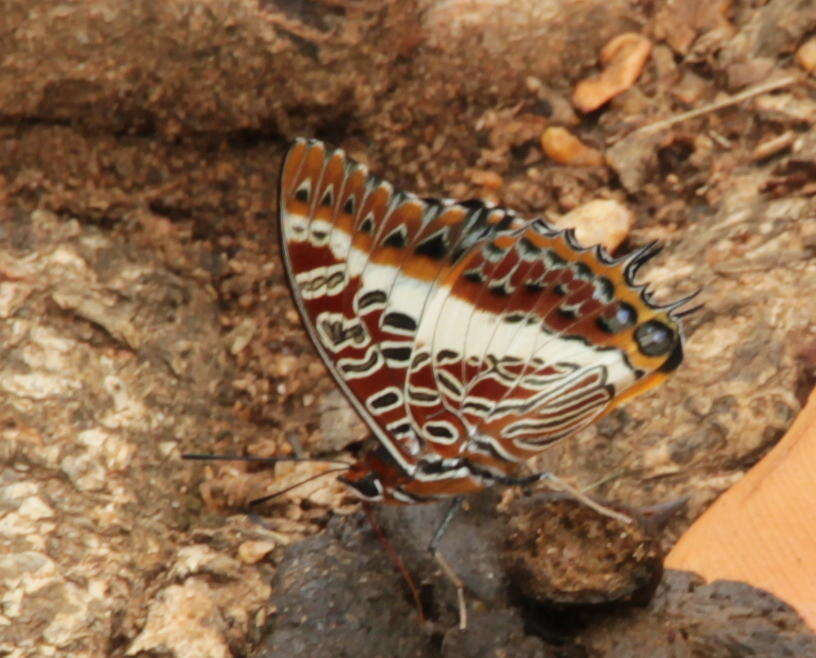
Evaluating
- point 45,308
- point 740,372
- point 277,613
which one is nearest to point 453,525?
point 277,613

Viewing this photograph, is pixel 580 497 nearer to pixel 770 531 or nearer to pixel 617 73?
pixel 770 531

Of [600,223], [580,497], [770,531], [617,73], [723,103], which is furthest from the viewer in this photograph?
[617,73]

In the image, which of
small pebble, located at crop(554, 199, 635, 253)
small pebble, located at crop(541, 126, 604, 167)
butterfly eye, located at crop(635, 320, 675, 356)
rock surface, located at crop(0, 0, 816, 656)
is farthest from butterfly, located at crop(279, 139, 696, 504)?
small pebble, located at crop(541, 126, 604, 167)

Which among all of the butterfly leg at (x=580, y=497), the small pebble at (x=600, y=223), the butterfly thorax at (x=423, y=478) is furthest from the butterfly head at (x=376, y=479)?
the small pebble at (x=600, y=223)

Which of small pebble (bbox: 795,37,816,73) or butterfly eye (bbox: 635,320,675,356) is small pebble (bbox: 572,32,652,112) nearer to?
small pebble (bbox: 795,37,816,73)

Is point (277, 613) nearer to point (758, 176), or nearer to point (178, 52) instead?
point (178, 52)

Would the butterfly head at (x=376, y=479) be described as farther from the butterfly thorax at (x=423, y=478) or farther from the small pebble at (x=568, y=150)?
the small pebble at (x=568, y=150)

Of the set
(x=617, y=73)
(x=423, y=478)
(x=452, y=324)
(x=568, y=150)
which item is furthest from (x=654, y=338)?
(x=617, y=73)
